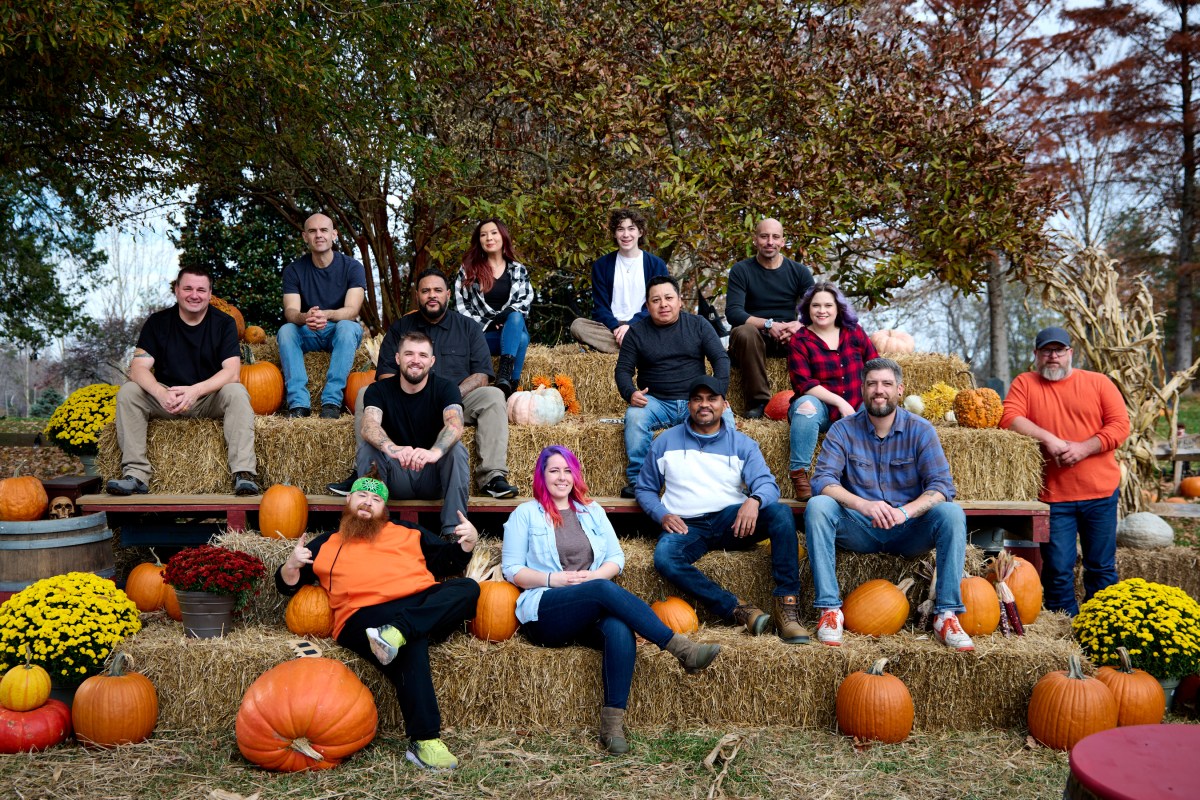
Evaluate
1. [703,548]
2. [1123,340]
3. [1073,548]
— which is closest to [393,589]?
[703,548]

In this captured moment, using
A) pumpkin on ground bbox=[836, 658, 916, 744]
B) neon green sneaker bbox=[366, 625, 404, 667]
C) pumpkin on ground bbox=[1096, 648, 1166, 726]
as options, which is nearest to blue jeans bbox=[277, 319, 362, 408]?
neon green sneaker bbox=[366, 625, 404, 667]

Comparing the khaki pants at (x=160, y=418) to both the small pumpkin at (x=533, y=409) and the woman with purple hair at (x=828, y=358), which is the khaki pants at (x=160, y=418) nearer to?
→ the small pumpkin at (x=533, y=409)

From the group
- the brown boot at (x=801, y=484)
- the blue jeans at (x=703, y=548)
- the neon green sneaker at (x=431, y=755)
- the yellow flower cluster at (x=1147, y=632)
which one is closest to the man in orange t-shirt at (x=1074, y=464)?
the yellow flower cluster at (x=1147, y=632)

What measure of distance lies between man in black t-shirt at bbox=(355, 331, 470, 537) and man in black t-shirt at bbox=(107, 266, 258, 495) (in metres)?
0.76

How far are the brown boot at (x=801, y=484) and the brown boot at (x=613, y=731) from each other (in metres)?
1.69

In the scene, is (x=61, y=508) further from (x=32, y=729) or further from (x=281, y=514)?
(x=32, y=729)

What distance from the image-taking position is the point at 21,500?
14.9 feet

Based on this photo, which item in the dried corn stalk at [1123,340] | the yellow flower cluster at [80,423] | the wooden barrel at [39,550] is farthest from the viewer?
the dried corn stalk at [1123,340]

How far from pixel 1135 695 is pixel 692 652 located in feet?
5.95

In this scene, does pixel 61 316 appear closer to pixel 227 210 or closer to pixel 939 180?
pixel 227 210

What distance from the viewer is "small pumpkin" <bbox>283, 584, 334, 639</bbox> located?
12.7 ft

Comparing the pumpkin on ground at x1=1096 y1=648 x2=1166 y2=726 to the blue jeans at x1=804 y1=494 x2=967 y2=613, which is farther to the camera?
the blue jeans at x1=804 y1=494 x2=967 y2=613

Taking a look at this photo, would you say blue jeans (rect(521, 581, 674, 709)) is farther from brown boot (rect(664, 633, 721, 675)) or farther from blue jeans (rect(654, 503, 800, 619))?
blue jeans (rect(654, 503, 800, 619))

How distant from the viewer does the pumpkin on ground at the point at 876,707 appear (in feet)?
11.6
